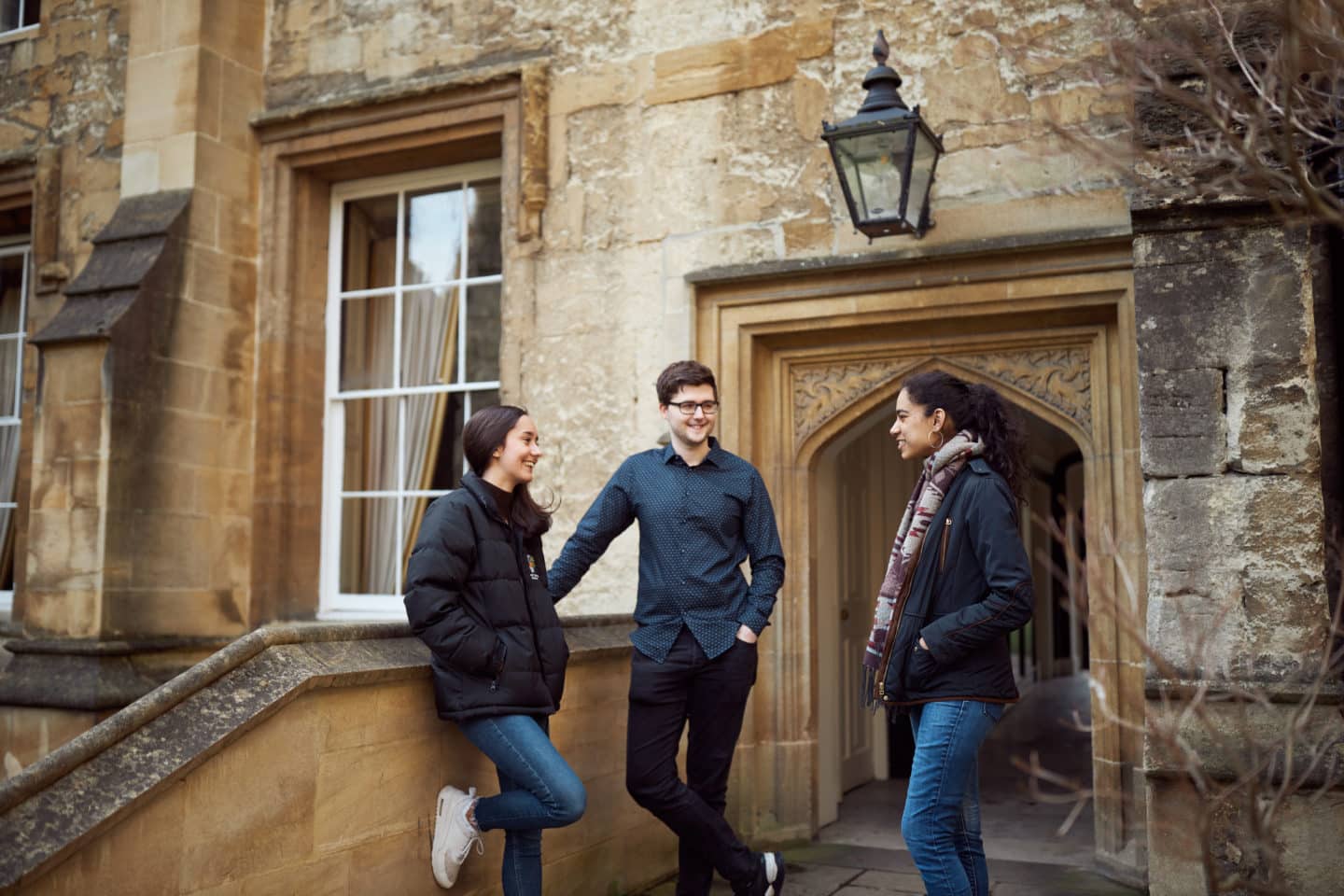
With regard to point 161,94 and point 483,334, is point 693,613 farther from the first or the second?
point 161,94

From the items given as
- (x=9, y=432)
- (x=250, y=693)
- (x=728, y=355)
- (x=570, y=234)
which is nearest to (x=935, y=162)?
(x=728, y=355)

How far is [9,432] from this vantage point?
7.64m

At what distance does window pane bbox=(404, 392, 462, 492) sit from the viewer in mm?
6445

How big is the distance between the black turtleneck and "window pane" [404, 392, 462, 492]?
3.08 metres

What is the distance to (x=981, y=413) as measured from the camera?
10.5ft

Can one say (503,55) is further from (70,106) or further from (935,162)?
(70,106)

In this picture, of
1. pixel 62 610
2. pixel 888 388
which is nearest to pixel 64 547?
pixel 62 610

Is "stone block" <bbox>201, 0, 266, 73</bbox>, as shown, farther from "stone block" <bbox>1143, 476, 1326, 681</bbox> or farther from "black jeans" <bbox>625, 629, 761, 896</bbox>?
"stone block" <bbox>1143, 476, 1326, 681</bbox>

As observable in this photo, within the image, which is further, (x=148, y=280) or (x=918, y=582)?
(x=148, y=280)

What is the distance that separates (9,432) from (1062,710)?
887 cm

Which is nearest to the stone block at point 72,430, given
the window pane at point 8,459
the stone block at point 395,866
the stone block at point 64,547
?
the stone block at point 64,547

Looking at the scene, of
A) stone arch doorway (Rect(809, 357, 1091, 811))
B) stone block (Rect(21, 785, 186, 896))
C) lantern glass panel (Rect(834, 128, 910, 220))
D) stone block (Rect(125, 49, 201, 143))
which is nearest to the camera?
stone block (Rect(21, 785, 186, 896))

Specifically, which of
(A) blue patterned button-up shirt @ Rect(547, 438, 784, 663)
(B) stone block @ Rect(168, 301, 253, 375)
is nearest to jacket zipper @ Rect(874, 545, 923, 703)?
(A) blue patterned button-up shirt @ Rect(547, 438, 784, 663)

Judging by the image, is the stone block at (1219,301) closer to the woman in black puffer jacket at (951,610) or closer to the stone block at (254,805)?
the woman in black puffer jacket at (951,610)
